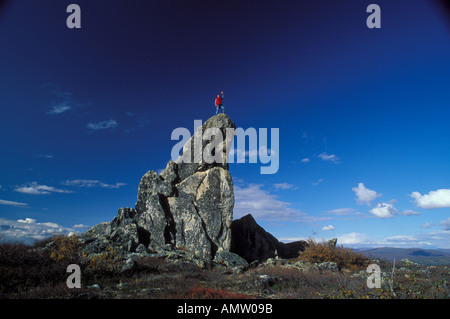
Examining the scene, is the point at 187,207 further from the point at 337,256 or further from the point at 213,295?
the point at 213,295

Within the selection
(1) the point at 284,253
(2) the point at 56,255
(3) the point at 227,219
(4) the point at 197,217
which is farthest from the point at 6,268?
(1) the point at 284,253

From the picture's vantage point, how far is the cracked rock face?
33.6 m

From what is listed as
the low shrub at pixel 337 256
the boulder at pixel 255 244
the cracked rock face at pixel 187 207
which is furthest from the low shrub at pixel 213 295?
the boulder at pixel 255 244

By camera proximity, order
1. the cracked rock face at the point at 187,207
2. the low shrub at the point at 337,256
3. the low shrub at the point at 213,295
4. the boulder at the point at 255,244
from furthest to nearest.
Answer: the boulder at the point at 255,244, the cracked rock face at the point at 187,207, the low shrub at the point at 337,256, the low shrub at the point at 213,295

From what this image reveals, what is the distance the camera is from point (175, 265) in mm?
22953

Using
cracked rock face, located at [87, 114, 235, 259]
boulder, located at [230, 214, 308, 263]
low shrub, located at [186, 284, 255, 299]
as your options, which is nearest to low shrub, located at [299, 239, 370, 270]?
boulder, located at [230, 214, 308, 263]

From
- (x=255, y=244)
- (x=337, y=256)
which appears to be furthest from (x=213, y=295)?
(x=255, y=244)

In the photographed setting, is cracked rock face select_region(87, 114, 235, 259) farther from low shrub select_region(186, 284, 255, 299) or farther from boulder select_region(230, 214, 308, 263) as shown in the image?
low shrub select_region(186, 284, 255, 299)

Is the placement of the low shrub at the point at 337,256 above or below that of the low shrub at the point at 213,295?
below

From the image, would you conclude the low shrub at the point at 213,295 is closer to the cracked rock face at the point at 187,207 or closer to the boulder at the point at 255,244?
the cracked rock face at the point at 187,207

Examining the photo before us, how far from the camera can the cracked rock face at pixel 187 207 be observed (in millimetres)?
33562

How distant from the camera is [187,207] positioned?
35.6 m

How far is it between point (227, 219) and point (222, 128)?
1437 centimetres
